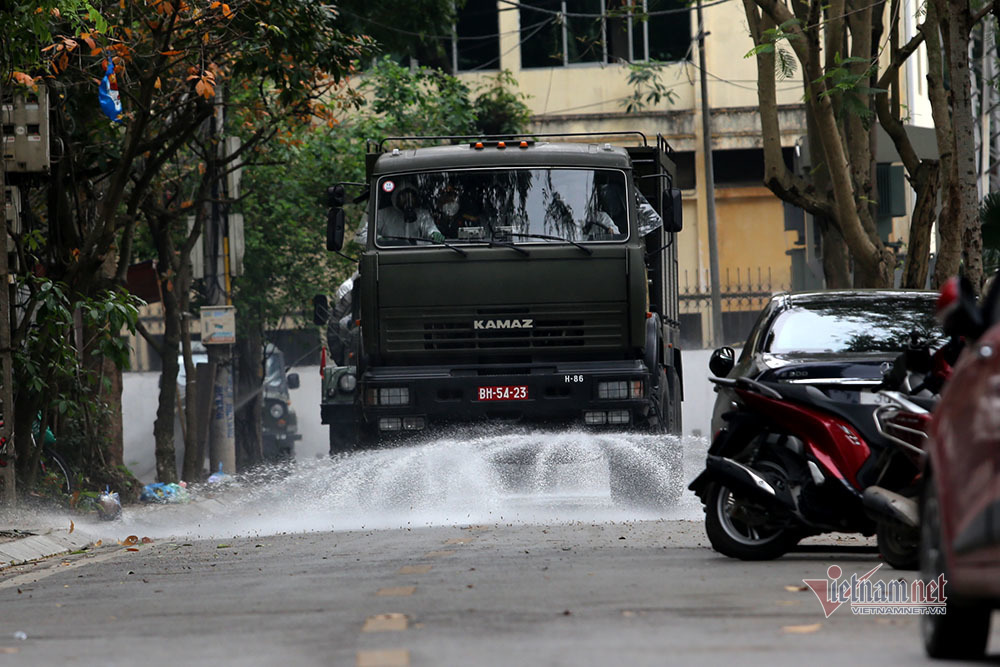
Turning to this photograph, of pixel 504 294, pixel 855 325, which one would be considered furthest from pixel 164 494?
pixel 855 325

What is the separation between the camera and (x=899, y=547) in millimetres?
8172

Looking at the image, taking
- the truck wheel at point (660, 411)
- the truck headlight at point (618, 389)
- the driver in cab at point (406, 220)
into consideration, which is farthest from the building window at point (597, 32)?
the truck headlight at point (618, 389)

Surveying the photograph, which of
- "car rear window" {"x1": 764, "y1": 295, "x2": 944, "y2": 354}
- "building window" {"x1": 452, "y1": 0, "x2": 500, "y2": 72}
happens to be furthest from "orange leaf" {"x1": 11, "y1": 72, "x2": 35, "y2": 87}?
"building window" {"x1": 452, "y1": 0, "x2": 500, "y2": 72}

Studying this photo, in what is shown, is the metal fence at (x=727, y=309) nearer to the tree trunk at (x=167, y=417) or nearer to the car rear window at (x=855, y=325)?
the tree trunk at (x=167, y=417)

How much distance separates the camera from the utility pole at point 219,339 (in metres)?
24.2

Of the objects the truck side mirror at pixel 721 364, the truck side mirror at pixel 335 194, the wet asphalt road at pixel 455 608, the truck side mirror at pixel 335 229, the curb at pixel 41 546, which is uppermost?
the truck side mirror at pixel 335 194

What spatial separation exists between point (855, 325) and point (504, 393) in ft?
17.0

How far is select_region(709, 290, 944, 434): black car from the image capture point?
9.90 m

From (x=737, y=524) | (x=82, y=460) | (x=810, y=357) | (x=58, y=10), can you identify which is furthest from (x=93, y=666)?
(x=82, y=460)

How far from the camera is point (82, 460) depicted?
19938 mm

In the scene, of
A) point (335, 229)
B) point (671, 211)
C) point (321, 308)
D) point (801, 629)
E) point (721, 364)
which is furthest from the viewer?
point (321, 308)

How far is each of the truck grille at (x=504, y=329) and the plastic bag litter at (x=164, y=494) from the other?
6637 millimetres

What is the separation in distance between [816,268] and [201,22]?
14396mm

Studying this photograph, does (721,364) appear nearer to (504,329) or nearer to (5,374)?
(504,329)
